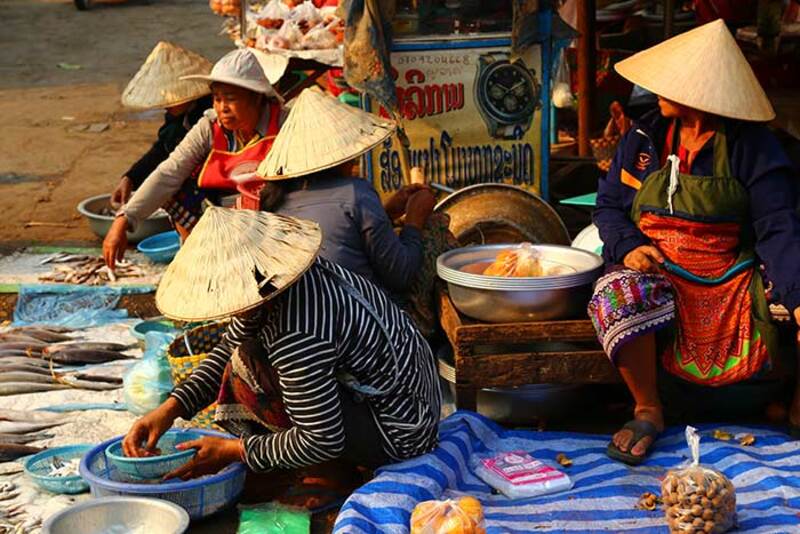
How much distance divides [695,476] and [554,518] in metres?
0.46

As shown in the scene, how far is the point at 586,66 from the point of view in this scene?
684 centimetres

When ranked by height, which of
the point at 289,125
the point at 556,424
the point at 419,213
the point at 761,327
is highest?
the point at 289,125

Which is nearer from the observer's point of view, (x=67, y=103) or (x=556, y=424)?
(x=556, y=424)

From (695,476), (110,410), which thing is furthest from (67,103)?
(695,476)

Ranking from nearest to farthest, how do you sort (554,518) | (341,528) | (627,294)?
(341,528) < (554,518) < (627,294)

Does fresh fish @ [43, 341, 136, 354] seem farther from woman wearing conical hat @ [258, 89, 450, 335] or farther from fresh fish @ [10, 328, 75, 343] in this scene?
woman wearing conical hat @ [258, 89, 450, 335]

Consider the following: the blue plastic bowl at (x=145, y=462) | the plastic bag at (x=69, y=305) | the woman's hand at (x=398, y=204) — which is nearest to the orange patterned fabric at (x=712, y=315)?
the woman's hand at (x=398, y=204)

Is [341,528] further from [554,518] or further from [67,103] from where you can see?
[67,103]

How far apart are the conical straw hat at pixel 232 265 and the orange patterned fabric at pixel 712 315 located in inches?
50.5

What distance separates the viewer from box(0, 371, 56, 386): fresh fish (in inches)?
190

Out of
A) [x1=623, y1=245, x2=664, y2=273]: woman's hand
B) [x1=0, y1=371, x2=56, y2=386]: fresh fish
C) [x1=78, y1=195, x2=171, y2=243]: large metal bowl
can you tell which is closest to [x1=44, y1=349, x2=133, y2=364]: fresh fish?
[x1=0, y1=371, x2=56, y2=386]: fresh fish

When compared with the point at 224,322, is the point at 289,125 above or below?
above

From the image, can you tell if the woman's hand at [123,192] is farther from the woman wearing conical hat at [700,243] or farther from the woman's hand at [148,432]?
the woman wearing conical hat at [700,243]

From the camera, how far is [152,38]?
1623 centimetres
